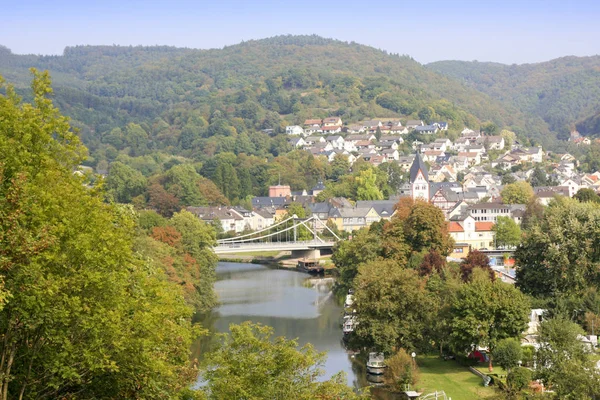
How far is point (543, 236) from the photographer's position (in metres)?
31.0

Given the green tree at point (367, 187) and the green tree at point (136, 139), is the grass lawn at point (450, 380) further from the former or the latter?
the green tree at point (136, 139)

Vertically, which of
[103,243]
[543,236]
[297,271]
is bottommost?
[297,271]

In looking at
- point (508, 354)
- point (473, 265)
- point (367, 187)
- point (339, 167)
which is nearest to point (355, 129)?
point (339, 167)

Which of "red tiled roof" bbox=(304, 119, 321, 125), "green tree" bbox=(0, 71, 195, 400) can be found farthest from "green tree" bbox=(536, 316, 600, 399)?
"red tiled roof" bbox=(304, 119, 321, 125)

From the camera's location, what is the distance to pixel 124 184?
7650 centimetres

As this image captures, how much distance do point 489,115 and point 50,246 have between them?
152 metres

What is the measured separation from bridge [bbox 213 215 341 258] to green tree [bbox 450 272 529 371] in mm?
27371

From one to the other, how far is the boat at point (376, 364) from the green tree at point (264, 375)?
Result: 32.2 feet

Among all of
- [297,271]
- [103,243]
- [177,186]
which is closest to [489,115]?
[177,186]

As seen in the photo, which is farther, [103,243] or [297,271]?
[297,271]

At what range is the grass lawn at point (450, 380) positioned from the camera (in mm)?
22391

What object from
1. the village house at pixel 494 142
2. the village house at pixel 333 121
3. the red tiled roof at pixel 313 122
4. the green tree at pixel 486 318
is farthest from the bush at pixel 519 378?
the red tiled roof at pixel 313 122

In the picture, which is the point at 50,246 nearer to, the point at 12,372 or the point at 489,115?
the point at 12,372

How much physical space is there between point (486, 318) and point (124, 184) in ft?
180
